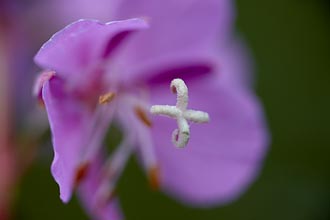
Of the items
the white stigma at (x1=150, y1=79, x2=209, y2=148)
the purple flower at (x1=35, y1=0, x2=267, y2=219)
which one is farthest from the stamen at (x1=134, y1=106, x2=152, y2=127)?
the white stigma at (x1=150, y1=79, x2=209, y2=148)

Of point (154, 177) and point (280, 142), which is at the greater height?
point (280, 142)

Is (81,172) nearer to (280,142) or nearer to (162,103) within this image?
(162,103)

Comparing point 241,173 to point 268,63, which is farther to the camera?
point 268,63

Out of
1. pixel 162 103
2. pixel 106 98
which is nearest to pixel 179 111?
pixel 106 98

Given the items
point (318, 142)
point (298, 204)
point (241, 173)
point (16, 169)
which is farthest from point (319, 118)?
point (16, 169)

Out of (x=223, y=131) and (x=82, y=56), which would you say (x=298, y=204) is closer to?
(x=223, y=131)

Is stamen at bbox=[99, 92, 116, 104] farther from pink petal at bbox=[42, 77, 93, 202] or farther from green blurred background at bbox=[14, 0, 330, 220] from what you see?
green blurred background at bbox=[14, 0, 330, 220]
